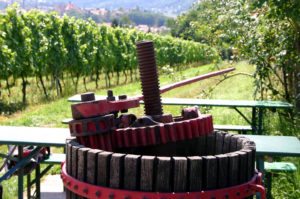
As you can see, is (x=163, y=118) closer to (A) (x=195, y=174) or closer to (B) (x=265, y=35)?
(A) (x=195, y=174)

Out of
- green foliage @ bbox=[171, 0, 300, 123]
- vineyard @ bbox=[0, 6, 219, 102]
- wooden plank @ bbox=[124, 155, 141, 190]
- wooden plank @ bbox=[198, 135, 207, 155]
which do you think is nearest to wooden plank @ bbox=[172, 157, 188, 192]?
wooden plank @ bbox=[124, 155, 141, 190]

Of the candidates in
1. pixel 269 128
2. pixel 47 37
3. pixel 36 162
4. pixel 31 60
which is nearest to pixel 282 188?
pixel 269 128

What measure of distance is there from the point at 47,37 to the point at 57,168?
12.3 m

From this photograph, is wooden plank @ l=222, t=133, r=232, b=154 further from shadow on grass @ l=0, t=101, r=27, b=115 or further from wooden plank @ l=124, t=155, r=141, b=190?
shadow on grass @ l=0, t=101, r=27, b=115

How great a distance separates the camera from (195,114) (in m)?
1.79

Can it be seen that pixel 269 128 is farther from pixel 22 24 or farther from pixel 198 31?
pixel 22 24

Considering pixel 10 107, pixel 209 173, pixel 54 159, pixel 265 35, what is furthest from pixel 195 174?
pixel 10 107

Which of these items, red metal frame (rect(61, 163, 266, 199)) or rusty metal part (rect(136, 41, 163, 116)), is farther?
rusty metal part (rect(136, 41, 163, 116))

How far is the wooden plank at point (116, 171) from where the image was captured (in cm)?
132

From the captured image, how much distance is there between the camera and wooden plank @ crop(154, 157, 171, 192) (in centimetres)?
128

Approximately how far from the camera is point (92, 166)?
1.39 m

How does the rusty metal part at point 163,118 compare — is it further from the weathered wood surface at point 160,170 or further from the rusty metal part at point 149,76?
the weathered wood surface at point 160,170

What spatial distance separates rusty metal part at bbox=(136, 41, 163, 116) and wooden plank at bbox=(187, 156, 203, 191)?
0.50 meters

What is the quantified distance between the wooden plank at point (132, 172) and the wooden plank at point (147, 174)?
0.02m
